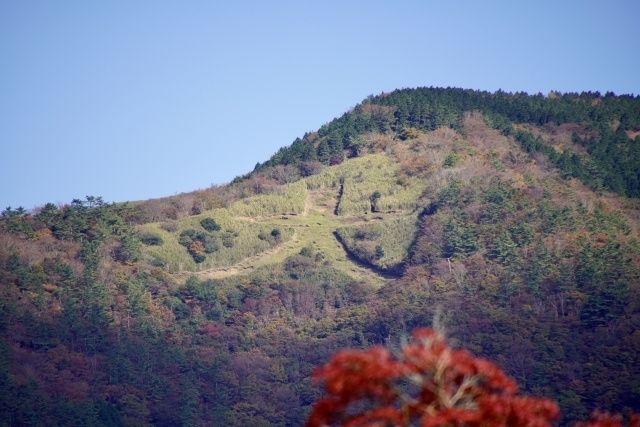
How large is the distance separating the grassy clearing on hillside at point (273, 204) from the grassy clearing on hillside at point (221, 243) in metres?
1.64

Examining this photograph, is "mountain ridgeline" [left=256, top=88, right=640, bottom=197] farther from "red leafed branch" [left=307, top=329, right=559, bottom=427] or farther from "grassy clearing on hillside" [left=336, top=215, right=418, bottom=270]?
"red leafed branch" [left=307, top=329, right=559, bottom=427]

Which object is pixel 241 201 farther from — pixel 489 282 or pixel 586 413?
pixel 586 413

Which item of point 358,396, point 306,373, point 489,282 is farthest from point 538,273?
point 358,396

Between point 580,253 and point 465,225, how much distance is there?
909 cm

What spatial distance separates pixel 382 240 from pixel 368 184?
6.48 metres

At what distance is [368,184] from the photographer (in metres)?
72.4

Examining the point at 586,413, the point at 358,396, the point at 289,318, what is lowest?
the point at 586,413

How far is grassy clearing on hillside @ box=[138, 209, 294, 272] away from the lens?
65688mm

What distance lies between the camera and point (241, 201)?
72938 millimetres

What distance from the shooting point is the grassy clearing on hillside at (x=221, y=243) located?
65.7 meters

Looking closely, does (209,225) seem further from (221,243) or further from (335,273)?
(335,273)

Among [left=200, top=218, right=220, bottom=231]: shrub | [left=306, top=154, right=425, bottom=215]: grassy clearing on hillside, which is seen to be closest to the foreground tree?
[left=200, top=218, right=220, bottom=231]: shrub

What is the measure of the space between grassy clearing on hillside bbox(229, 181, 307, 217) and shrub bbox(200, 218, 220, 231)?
2.44 m

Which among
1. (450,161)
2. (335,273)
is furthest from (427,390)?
(450,161)
